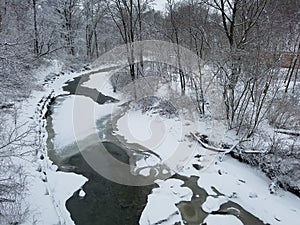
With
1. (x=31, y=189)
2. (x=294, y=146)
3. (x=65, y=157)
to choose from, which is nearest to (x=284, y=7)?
(x=294, y=146)

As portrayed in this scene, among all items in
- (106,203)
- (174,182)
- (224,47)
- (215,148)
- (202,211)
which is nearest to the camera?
(202,211)

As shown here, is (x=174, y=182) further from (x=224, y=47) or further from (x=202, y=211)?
(x=224, y=47)

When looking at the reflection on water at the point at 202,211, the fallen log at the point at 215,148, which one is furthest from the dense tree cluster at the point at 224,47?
the reflection on water at the point at 202,211

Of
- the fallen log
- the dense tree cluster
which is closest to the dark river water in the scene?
the fallen log

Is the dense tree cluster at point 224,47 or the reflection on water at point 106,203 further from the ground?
the dense tree cluster at point 224,47

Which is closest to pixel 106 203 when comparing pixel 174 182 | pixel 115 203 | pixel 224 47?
pixel 115 203

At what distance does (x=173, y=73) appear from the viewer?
15398 mm

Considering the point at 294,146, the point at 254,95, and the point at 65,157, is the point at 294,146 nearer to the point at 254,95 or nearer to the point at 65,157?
the point at 254,95

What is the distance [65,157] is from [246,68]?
6.63 meters

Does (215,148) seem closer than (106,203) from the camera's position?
No

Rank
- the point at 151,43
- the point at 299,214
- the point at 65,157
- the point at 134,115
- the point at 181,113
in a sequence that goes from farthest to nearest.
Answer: the point at 151,43, the point at 134,115, the point at 181,113, the point at 65,157, the point at 299,214

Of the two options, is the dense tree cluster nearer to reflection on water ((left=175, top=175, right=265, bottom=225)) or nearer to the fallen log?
the fallen log

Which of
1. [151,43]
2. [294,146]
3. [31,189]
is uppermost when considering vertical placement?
[151,43]

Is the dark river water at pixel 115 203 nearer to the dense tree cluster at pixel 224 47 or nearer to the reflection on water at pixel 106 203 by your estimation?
the reflection on water at pixel 106 203
